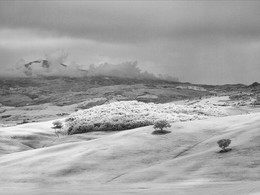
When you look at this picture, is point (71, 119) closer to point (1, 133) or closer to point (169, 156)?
point (1, 133)

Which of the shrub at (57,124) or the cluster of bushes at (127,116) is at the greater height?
the cluster of bushes at (127,116)

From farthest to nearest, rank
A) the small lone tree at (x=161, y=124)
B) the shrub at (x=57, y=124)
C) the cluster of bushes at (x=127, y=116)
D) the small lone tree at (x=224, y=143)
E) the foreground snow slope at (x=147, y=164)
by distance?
the shrub at (x=57, y=124), the cluster of bushes at (x=127, y=116), the small lone tree at (x=161, y=124), the small lone tree at (x=224, y=143), the foreground snow slope at (x=147, y=164)

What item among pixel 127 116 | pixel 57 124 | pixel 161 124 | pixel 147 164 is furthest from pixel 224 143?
pixel 57 124

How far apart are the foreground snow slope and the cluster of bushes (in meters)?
8.93

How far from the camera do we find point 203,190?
31656 mm

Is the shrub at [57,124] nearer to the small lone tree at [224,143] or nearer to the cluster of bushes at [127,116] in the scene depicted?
the cluster of bushes at [127,116]

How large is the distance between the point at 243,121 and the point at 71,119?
97.9 ft

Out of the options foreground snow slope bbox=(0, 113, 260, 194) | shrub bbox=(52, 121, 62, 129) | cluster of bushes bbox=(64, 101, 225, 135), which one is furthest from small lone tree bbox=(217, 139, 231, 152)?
shrub bbox=(52, 121, 62, 129)

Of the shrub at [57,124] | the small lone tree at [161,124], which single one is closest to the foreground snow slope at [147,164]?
the small lone tree at [161,124]

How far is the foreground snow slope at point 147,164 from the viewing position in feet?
123

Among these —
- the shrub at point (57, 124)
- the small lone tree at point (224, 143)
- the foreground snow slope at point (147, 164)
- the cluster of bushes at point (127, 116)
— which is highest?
the cluster of bushes at point (127, 116)

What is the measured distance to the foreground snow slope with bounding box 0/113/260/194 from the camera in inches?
1478

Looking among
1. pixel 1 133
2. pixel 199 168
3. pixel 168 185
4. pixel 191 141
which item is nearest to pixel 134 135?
pixel 191 141

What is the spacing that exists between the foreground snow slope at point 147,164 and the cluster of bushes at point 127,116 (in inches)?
Answer: 352
